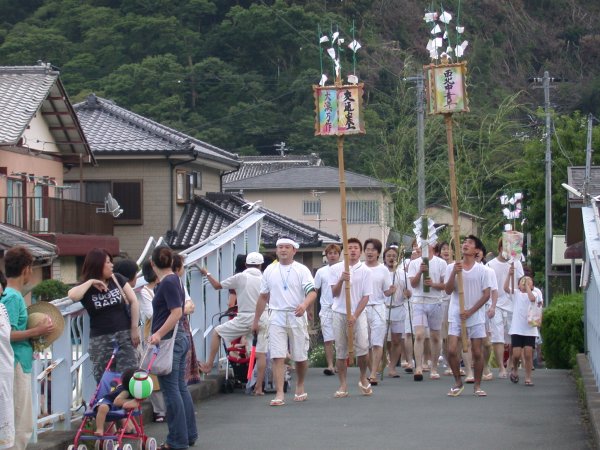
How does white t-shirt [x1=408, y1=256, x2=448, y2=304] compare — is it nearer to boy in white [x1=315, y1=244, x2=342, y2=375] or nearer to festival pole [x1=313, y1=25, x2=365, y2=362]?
boy in white [x1=315, y1=244, x2=342, y2=375]

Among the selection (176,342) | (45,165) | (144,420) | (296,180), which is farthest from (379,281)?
(296,180)

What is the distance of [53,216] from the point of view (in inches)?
1147

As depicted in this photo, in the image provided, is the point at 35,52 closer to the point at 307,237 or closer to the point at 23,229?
the point at 307,237

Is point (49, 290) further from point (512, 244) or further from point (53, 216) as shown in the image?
point (512, 244)

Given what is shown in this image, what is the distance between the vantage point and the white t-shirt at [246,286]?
12.5 metres

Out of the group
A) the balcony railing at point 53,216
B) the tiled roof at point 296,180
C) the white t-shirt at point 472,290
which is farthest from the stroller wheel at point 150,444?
the tiled roof at point 296,180

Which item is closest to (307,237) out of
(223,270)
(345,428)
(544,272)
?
(544,272)

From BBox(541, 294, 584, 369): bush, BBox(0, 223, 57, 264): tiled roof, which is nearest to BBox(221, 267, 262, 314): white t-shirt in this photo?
BBox(541, 294, 584, 369): bush

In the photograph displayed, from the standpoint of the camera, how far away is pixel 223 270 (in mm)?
14109

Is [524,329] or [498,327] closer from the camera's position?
[524,329]

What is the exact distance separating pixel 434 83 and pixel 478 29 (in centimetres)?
4932

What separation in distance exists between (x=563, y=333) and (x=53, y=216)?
15707mm

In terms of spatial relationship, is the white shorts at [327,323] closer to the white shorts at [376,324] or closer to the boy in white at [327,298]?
the boy in white at [327,298]

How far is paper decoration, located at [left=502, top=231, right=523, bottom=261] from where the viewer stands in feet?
45.8
